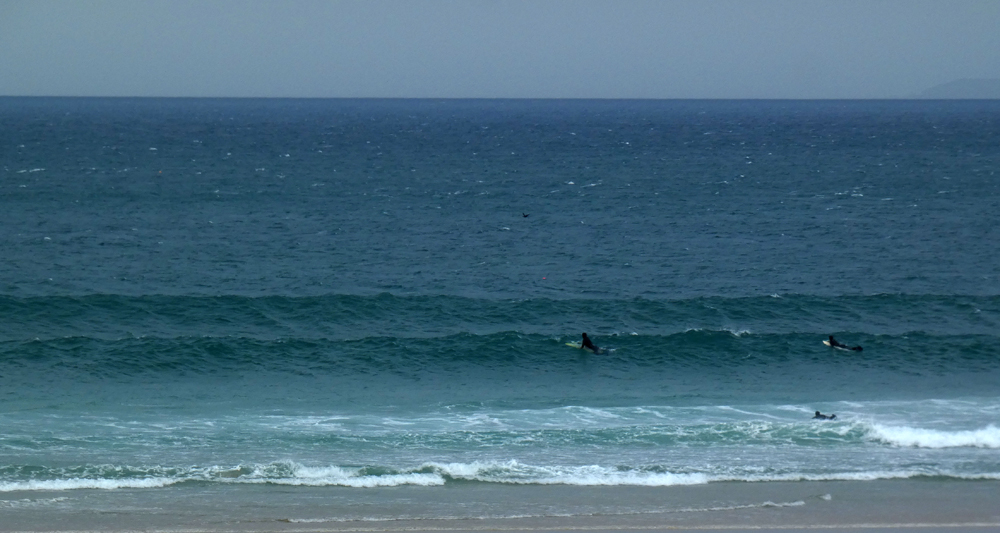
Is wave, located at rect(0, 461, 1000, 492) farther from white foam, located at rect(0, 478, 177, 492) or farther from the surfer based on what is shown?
the surfer

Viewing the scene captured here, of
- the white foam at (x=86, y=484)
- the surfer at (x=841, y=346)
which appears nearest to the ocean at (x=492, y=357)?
the white foam at (x=86, y=484)

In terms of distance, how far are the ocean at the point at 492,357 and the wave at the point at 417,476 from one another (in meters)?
0.08

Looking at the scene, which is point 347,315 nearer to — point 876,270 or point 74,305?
point 74,305

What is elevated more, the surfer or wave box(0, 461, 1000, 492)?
the surfer

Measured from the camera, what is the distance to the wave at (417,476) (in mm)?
21266

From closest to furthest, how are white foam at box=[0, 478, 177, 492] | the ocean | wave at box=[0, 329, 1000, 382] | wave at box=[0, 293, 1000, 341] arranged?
the ocean, white foam at box=[0, 478, 177, 492], wave at box=[0, 329, 1000, 382], wave at box=[0, 293, 1000, 341]

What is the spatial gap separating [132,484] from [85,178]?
62836mm

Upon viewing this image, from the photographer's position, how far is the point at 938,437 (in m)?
23.9

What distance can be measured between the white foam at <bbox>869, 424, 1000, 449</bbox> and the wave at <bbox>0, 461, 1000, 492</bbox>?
201 cm

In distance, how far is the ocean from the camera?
68.1 feet

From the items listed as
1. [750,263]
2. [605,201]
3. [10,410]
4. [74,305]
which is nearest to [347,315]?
[74,305]

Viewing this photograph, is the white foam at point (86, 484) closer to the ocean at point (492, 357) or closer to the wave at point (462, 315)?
the ocean at point (492, 357)

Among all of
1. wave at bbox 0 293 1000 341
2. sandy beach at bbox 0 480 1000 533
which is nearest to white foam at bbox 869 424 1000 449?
sandy beach at bbox 0 480 1000 533

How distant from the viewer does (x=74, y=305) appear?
37.8 meters
